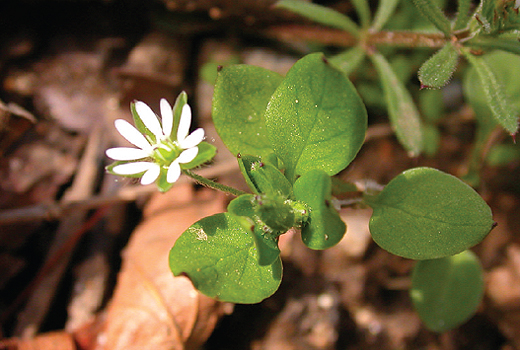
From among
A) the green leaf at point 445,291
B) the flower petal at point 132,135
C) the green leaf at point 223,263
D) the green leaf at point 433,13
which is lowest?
the green leaf at point 445,291

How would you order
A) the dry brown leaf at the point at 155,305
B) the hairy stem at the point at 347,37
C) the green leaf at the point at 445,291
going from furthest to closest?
the green leaf at the point at 445,291 < the dry brown leaf at the point at 155,305 < the hairy stem at the point at 347,37

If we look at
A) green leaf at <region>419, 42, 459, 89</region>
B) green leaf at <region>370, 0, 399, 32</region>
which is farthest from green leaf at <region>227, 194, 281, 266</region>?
green leaf at <region>370, 0, 399, 32</region>

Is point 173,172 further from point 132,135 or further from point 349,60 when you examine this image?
point 349,60

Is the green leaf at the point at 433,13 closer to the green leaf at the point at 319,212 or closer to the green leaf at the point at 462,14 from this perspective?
the green leaf at the point at 462,14

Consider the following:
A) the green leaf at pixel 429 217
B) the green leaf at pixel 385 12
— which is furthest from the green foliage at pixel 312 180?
the green leaf at pixel 385 12

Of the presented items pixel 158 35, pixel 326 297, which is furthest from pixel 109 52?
pixel 326 297

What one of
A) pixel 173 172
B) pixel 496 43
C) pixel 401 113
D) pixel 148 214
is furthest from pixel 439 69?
pixel 148 214

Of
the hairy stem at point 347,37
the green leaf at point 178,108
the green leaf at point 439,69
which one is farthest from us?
the hairy stem at point 347,37
